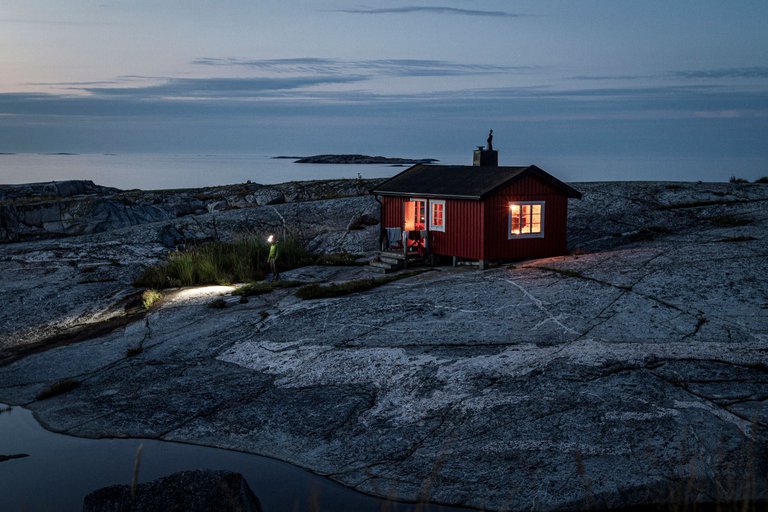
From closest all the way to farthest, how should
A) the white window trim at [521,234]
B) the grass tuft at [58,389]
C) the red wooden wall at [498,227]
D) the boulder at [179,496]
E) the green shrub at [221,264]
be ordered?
the boulder at [179,496] → the grass tuft at [58,389] → the red wooden wall at [498,227] → the white window trim at [521,234] → the green shrub at [221,264]

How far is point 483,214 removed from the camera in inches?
965

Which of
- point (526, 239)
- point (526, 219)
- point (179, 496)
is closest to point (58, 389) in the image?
point (179, 496)

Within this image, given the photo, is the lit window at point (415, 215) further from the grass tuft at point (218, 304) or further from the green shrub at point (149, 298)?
the green shrub at point (149, 298)

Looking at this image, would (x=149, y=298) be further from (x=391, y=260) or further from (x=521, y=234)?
(x=521, y=234)

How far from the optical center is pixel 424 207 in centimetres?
2689

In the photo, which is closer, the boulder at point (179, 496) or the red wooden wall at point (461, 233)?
the boulder at point (179, 496)

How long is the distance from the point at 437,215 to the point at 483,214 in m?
2.30

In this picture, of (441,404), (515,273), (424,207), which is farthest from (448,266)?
(441,404)

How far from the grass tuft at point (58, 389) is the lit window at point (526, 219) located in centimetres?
1424

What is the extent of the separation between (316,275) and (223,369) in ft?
30.6

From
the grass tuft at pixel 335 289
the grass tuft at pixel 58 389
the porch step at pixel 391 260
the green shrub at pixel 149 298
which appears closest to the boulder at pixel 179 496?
the grass tuft at pixel 58 389

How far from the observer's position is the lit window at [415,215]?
26969mm

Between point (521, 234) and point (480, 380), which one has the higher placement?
point (521, 234)

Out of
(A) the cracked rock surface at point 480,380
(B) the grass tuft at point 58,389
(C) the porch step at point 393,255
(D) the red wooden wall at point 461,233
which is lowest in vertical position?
(B) the grass tuft at point 58,389
